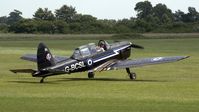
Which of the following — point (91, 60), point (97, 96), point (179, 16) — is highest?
point (91, 60)

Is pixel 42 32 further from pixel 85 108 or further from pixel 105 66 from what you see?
pixel 85 108

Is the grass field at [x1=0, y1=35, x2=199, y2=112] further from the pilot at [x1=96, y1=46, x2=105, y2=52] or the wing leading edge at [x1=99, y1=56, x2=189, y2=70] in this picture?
the pilot at [x1=96, y1=46, x2=105, y2=52]

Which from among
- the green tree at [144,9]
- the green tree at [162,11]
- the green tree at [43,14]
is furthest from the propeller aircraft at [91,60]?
the green tree at [144,9]

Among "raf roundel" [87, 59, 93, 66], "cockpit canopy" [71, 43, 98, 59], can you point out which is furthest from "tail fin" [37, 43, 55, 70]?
"raf roundel" [87, 59, 93, 66]

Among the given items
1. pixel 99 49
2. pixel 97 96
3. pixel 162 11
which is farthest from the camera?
pixel 162 11

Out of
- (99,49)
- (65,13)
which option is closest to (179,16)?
(65,13)

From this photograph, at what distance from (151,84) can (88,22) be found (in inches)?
3958

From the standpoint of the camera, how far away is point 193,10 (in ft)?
486

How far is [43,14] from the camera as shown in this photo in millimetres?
132875

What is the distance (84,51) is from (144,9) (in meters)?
139

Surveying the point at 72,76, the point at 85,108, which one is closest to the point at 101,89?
the point at 85,108

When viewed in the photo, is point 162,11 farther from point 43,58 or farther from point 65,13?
point 43,58

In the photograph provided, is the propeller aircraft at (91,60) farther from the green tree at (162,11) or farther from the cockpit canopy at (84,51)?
the green tree at (162,11)

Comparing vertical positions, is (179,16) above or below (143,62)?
below
